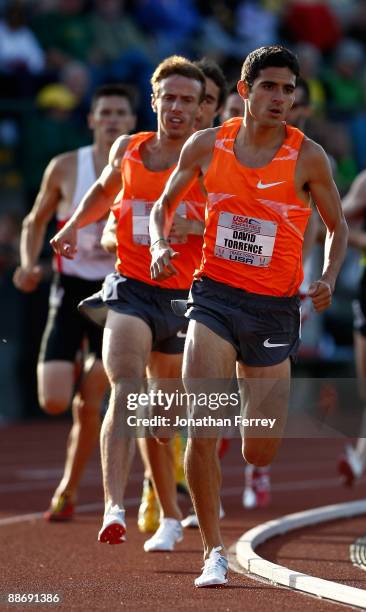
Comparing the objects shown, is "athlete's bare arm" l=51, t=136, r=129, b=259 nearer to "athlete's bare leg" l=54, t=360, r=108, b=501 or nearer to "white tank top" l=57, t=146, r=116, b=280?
"white tank top" l=57, t=146, r=116, b=280

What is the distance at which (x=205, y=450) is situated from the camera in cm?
677

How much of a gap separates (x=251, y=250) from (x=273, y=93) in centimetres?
71

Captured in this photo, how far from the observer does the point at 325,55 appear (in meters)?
21.9

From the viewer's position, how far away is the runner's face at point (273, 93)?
22.5 ft

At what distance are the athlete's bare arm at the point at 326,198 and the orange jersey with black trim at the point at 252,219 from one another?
0.06 metres

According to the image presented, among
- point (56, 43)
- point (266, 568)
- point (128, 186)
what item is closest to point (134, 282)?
point (128, 186)

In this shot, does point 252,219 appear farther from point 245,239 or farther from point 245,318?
point 245,318

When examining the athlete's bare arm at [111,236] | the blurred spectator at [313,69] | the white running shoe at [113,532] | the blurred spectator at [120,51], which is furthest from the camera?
the blurred spectator at [313,69]

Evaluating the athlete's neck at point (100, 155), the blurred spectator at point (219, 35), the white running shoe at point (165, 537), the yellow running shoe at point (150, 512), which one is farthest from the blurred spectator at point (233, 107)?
the blurred spectator at point (219, 35)

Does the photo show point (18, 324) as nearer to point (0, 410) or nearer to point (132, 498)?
point (0, 410)

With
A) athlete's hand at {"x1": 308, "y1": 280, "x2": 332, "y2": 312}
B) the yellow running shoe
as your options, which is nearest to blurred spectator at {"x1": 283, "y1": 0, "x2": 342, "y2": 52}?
the yellow running shoe

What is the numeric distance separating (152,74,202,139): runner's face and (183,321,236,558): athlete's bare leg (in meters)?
1.51

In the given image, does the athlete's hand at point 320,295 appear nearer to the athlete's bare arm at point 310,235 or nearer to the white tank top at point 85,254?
the athlete's bare arm at point 310,235

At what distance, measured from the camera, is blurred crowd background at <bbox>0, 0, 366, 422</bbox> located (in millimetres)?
16625
